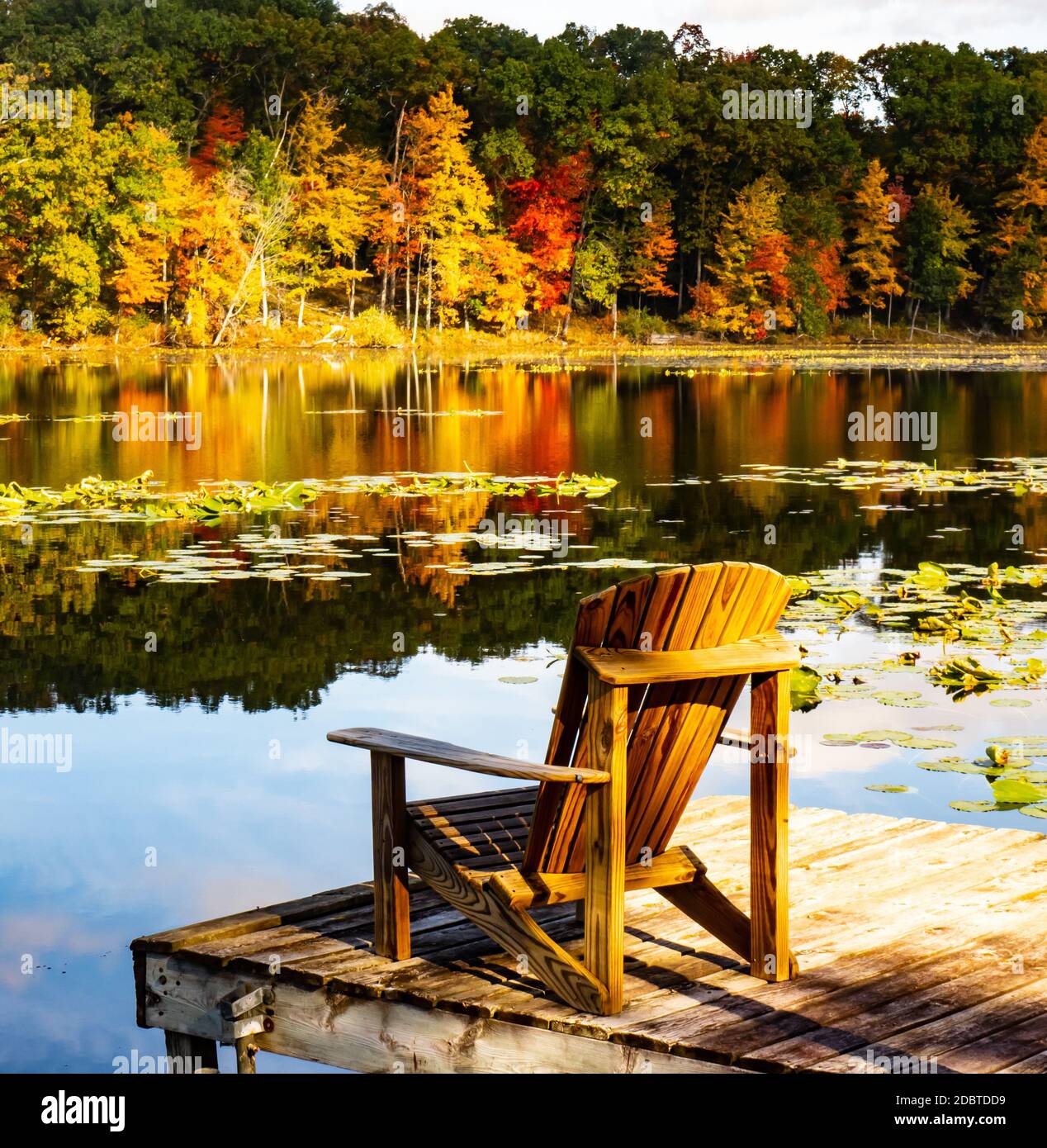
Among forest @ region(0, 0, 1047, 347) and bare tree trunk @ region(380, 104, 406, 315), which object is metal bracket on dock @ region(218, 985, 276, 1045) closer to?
forest @ region(0, 0, 1047, 347)

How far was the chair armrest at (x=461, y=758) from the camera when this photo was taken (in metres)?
3.40

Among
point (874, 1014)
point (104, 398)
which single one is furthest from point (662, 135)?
point (874, 1014)

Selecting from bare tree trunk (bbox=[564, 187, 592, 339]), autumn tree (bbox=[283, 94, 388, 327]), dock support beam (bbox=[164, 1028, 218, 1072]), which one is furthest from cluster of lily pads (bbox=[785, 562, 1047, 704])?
bare tree trunk (bbox=[564, 187, 592, 339])

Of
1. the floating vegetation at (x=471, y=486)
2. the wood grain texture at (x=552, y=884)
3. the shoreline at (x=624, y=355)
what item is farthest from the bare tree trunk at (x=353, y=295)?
the wood grain texture at (x=552, y=884)

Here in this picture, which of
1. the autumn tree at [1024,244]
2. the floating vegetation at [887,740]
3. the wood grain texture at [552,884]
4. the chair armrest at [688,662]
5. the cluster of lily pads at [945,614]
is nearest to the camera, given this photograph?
the chair armrest at [688,662]

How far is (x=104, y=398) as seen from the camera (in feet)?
97.0

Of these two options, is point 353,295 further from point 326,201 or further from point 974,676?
point 974,676

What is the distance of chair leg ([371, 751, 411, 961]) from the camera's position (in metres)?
3.94

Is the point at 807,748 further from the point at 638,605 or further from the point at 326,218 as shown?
the point at 326,218

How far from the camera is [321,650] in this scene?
9258mm

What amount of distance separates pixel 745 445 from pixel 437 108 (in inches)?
1295

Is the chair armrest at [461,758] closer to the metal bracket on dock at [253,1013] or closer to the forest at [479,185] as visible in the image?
the metal bracket on dock at [253,1013]

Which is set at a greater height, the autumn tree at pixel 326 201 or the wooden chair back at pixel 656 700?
the autumn tree at pixel 326 201

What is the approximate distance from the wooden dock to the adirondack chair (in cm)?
10
